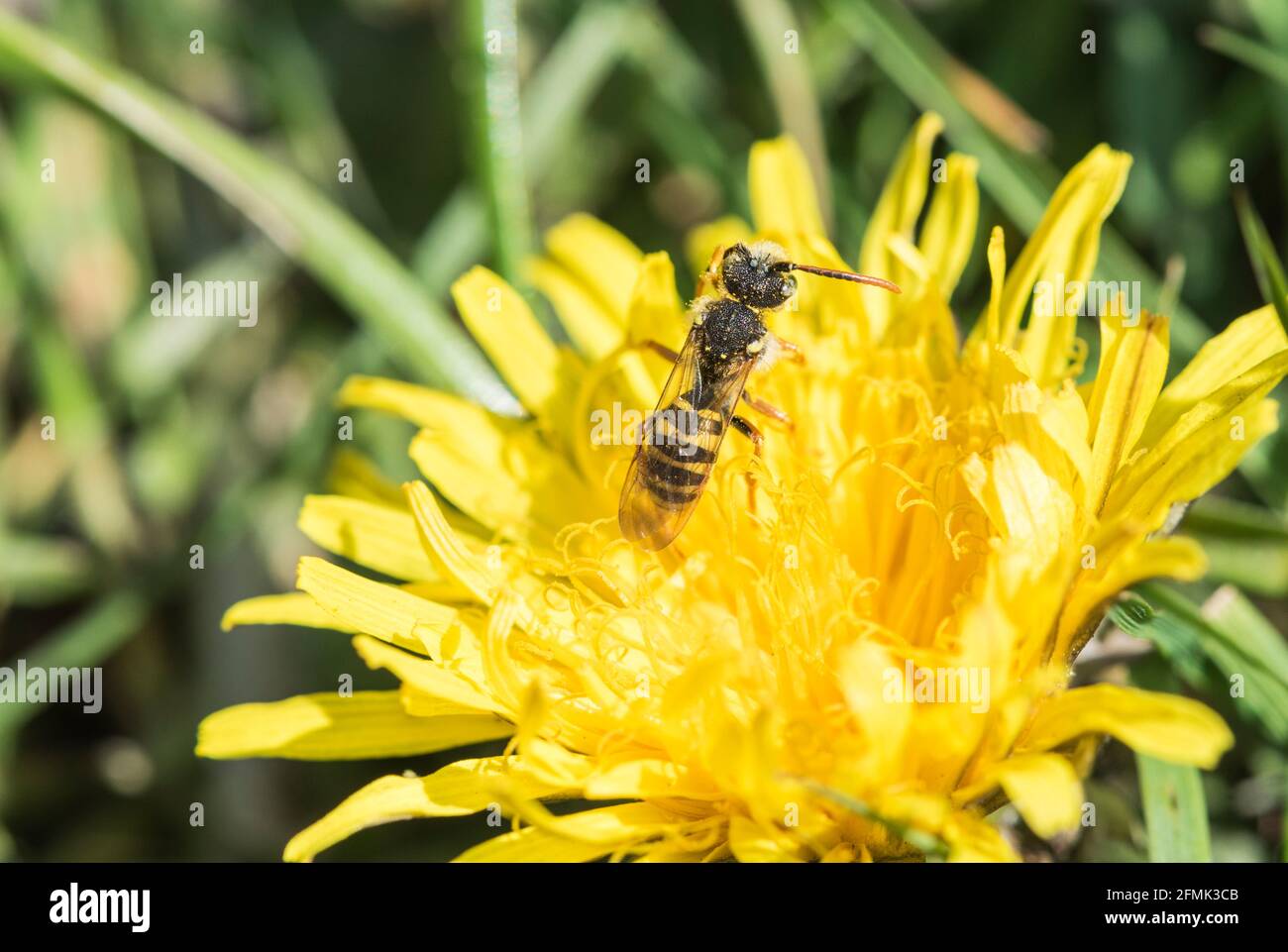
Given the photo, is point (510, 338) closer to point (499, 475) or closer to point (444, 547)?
point (499, 475)

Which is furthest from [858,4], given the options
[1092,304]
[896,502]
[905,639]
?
[905,639]

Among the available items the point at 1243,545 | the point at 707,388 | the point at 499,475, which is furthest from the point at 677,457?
the point at 1243,545

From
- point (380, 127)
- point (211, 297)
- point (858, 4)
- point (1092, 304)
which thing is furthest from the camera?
point (380, 127)

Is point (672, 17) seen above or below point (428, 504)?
above

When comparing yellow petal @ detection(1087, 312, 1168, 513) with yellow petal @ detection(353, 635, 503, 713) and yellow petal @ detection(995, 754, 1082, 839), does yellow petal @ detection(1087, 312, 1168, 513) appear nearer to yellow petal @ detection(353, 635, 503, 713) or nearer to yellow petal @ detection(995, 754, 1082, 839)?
yellow petal @ detection(995, 754, 1082, 839)

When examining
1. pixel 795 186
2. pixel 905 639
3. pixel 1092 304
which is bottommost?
pixel 905 639

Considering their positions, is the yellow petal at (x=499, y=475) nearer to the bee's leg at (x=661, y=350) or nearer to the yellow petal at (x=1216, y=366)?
the bee's leg at (x=661, y=350)

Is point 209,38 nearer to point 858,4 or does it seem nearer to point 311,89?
point 311,89
